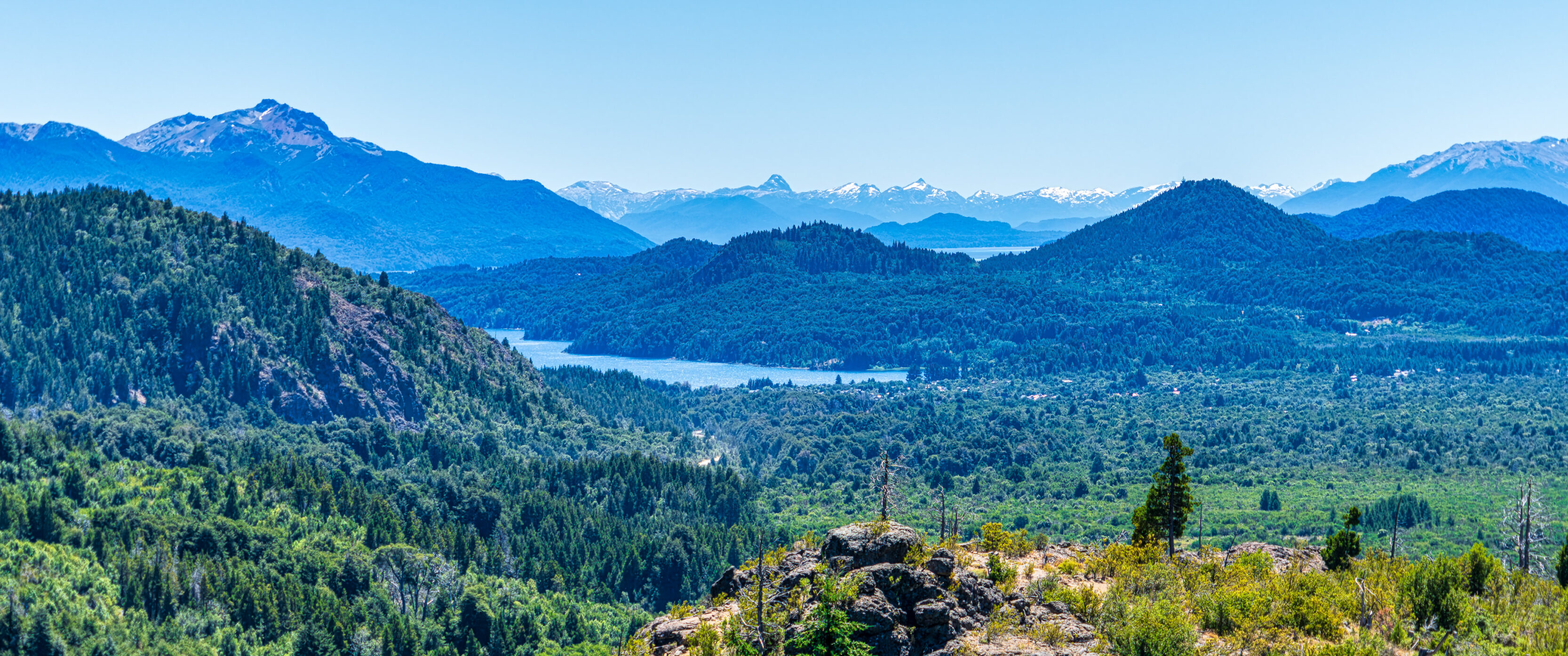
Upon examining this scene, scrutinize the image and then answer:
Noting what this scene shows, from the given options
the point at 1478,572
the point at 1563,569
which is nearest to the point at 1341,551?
the point at 1478,572

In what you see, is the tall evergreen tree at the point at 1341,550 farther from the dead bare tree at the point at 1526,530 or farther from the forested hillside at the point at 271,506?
the forested hillside at the point at 271,506

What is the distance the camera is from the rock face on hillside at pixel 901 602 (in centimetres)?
4800

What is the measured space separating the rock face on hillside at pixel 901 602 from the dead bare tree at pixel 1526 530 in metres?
31.2

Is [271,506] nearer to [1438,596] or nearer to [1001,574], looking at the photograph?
[1001,574]

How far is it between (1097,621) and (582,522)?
10328 cm

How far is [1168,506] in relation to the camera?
225ft

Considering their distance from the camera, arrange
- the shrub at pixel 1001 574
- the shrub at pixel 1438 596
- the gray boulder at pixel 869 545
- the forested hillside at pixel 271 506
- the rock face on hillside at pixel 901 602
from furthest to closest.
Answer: the forested hillside at pixel 271 506 → the shrub at pixel 1001 574 → the gray boulder at pixel 869 545 → the shrub at pixel 1438 596 → the rock face on hillside at pixel 901 602

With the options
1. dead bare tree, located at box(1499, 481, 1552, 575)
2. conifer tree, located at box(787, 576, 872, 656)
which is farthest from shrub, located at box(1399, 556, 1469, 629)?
conifer tree, located at box(787, 576, 872, 656)

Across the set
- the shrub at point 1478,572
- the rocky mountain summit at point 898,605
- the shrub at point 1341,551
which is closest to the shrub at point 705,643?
the rocky mountain summit at point 898,605

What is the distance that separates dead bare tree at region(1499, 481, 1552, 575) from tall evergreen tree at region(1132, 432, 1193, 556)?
17.1 meters

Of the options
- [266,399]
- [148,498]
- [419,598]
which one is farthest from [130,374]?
[419,598]

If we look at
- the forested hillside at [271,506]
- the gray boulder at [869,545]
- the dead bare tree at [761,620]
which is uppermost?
the gray boulder at [869,545]

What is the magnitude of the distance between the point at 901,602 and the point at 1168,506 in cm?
2592

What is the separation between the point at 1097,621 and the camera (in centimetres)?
5169
